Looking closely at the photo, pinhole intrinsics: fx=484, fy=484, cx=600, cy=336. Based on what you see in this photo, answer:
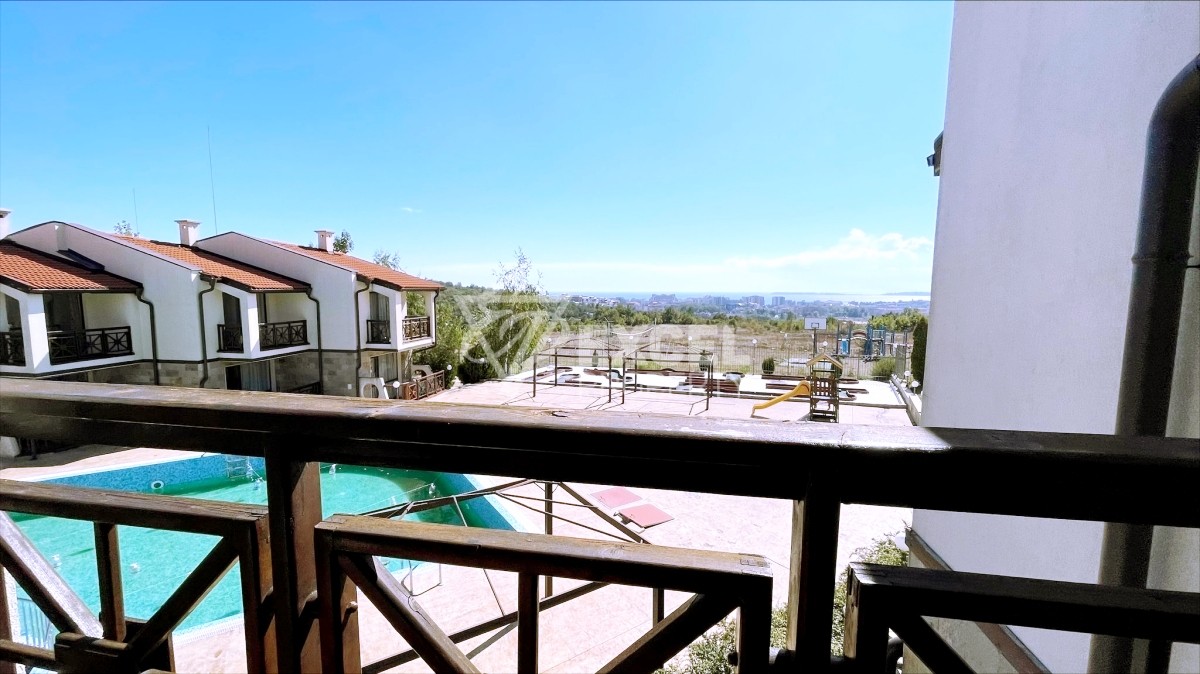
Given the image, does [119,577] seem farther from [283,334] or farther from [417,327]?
[417,327]

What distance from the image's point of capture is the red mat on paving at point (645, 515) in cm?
637

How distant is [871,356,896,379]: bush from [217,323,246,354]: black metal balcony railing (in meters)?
19.4

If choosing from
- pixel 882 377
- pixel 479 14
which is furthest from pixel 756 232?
pixel 479 14

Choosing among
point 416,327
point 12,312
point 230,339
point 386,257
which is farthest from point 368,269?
point 386,257

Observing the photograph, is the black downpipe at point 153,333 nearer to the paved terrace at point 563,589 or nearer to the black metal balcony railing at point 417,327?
the paved terrace at point 563,589

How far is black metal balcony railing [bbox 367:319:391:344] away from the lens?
13.6m

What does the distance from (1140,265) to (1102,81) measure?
107cm

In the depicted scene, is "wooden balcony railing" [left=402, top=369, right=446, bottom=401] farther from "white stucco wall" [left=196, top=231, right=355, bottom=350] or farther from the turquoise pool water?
the turquoise pool water

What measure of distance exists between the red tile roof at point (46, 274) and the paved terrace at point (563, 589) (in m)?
3.21

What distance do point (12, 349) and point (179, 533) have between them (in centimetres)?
716

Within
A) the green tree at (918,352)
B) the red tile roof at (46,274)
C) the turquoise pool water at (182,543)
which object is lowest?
the turquoise pool water at (182,543)

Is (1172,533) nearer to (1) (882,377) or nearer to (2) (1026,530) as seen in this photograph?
(2) (1026,530)

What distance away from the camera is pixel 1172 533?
143 centimetres

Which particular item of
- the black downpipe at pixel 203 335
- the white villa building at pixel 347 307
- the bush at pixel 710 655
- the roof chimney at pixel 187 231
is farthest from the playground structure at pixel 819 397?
the roof chimney at pixel 187 231
